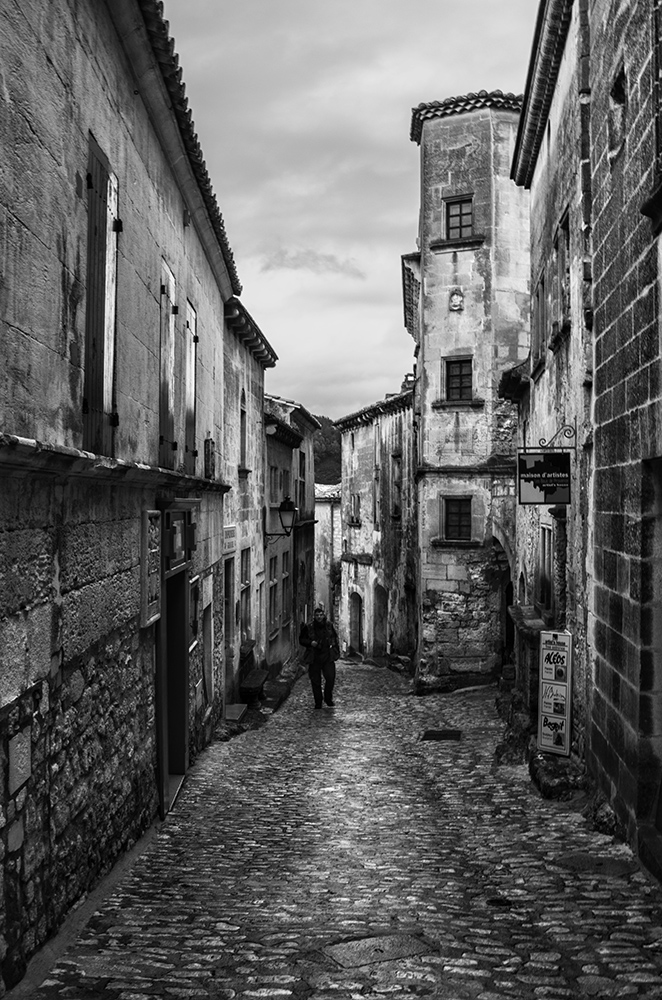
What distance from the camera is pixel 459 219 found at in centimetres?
1845

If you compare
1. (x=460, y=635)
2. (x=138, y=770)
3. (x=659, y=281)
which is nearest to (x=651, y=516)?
(x=659, y=281)

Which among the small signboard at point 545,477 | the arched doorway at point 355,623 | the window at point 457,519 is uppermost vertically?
the small signboard at point 545,477

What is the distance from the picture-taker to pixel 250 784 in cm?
905

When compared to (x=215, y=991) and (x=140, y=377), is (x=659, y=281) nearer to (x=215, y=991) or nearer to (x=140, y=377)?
(x=140, y=377)

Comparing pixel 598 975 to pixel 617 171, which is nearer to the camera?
pixel 598 975

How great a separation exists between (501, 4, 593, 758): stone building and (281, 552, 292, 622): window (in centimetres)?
1114

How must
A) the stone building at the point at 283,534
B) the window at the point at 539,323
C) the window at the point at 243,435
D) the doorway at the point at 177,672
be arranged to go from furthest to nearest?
the stone building at the point at 283,534
the window at the point at 243,435
the window at the point at 539,323
the doorway at the point at 177,672

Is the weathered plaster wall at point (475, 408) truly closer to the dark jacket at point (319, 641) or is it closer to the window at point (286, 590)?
the dark jacket at point (319, 641)

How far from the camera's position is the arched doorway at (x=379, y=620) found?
93.6ft

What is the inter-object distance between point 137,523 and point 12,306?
289cm

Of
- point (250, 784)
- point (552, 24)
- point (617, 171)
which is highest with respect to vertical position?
point (552, 24)

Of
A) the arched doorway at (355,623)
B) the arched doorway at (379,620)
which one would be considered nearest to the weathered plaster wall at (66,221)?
the arched doorway at (379,620)

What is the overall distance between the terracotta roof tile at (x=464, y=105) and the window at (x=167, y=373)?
11.9 m

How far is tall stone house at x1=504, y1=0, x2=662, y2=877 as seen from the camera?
5.57 meters
